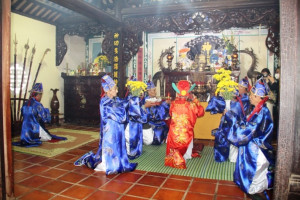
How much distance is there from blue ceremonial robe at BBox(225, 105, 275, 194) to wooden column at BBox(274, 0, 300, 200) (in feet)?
4.90

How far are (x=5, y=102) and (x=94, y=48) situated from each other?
26.8ft

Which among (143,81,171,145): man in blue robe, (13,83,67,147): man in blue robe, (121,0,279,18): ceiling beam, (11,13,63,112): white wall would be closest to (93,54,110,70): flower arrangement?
(11,13,63,112): white wall

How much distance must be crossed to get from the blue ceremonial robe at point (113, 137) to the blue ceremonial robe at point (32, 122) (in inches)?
102

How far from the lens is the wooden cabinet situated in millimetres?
8492

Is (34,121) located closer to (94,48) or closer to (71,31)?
(71,31)

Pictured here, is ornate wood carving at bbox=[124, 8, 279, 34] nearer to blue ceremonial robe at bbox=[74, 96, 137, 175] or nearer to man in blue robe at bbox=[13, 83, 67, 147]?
man in blue robe at bbox=[13, 83, 67, 147]

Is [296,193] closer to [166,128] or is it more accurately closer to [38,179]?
[38,179]

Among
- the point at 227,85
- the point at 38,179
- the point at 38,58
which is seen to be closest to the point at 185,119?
the point at 227,85

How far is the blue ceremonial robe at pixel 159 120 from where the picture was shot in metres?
5.68

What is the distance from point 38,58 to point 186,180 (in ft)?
22.6

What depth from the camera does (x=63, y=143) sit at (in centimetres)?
605

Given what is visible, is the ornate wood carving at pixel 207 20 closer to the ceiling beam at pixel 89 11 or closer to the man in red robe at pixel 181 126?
the ceiling beam at pixel 89 11

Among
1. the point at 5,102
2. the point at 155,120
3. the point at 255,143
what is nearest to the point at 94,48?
the point at 155,120

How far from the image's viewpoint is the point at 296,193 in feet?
5.44
